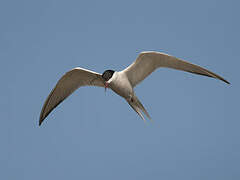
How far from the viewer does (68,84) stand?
18.3 feet

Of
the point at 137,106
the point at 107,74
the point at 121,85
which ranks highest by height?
the point at 107,74

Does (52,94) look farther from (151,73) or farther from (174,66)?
(174,66)

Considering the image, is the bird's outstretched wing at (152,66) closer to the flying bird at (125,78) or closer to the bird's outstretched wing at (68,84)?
the flying bird at (125,78)

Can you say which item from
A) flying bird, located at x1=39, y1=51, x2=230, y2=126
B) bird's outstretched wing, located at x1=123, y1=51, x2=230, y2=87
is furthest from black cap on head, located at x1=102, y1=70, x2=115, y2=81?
bird's outstretched wing, located at x1=123, y1=51, x2=230, y2=87

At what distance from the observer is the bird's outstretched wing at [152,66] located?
15.7 feet

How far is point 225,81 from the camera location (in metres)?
4.59

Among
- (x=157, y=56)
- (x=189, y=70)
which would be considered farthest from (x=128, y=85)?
(x=189, y=70)

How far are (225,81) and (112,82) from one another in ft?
5.65

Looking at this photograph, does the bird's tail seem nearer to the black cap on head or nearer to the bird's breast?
the bird's breast

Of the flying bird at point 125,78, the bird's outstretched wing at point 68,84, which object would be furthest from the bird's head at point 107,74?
the bird's outstretched wing at point 68,84

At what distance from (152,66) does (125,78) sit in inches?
19.4

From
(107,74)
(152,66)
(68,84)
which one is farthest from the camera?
(68,84)

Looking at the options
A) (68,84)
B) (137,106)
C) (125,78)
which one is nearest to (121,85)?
(125,78)

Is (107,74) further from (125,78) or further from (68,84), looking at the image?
(68,84)
